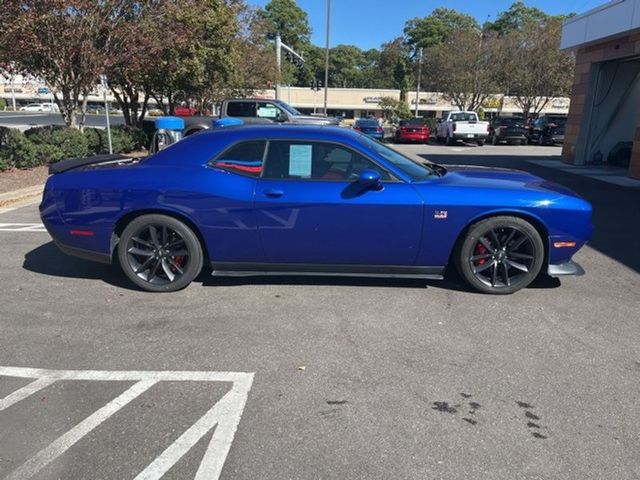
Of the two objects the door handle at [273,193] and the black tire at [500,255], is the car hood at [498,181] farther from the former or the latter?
the door handle at [273,193]

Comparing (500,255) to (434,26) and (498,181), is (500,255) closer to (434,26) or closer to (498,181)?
(498,181)

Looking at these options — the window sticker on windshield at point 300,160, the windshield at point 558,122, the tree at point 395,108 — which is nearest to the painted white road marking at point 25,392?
the window sticker on windshield at point 300,160

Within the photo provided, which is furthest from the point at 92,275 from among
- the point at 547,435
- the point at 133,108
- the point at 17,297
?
the point at 133,108

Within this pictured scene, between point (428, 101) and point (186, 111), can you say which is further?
point (428, 101)

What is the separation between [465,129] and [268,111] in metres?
14.5

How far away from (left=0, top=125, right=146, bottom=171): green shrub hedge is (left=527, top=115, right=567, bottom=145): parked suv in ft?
80.0

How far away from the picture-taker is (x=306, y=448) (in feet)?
9.09

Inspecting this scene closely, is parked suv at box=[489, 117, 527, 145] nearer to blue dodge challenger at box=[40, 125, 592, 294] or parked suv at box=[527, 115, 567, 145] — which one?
parked suv at box=[527, 115, 567, 145]

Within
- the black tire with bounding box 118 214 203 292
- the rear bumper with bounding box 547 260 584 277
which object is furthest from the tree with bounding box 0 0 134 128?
the rear bumper with bounding box 547 260 584 277

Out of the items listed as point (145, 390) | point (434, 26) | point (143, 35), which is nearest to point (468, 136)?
point (143, 35)

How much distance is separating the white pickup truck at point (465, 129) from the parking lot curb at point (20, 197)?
22464 mm

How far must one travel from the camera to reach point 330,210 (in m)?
4.70

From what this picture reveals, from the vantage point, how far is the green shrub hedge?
11898 mm

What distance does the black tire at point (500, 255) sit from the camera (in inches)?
188
